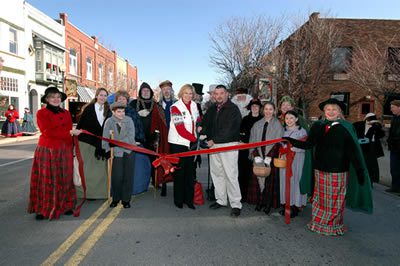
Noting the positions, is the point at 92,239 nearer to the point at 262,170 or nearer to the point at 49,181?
the point at 49,181

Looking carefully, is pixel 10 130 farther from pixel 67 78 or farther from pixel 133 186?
pixel 133 186

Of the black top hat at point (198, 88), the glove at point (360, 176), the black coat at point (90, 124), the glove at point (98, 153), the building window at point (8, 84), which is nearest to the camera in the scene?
the glove at point (360, 176)

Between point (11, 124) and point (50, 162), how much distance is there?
59.0 feet

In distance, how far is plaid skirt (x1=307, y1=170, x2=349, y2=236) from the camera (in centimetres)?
438

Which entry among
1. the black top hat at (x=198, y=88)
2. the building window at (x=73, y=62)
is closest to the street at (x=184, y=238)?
the black top hat at (x=198, y=88)

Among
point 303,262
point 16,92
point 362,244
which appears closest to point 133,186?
point 303,262

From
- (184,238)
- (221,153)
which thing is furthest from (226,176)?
(184,238)

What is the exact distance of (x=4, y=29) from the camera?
74.9ft

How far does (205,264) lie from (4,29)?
25370 millimetres

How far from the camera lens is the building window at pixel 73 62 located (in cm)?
3447

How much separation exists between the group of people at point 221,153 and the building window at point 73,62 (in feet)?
103

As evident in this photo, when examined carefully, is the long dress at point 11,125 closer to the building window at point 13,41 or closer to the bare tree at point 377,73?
the building window at point 13,41

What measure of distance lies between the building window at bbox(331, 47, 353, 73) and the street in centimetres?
1836

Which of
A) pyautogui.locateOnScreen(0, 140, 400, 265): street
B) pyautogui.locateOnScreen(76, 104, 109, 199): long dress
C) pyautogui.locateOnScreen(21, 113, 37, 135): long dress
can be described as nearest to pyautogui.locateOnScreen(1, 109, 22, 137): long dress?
pyautogui.locateOnScreen(21, 113, 37, 135): long dress
